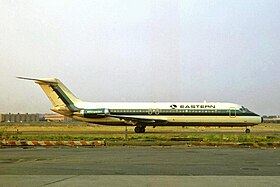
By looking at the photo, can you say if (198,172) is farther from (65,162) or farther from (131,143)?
(131,143)

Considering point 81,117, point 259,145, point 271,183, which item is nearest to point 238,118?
point 81,117

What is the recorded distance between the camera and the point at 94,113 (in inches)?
1636

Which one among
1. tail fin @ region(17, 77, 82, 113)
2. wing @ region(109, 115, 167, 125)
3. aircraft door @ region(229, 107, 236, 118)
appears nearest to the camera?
wing @ region(109, 115, 167, 125)

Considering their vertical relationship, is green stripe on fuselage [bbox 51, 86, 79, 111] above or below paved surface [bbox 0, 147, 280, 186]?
above

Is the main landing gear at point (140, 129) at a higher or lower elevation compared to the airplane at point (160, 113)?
lower

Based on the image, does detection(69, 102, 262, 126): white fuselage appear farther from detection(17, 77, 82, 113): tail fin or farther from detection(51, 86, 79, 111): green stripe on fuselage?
detection(17, 77, 82, 113): tail fin

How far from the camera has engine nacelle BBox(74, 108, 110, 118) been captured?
41219 mm

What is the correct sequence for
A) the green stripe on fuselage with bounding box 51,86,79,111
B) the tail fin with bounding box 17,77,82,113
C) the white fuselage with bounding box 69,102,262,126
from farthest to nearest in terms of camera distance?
the tail fin with bounding box 17,77,82,113, the green stripe on fuselage with bounding box 51,86,79,111, the white fuselage with bounding box 69,102,262,126

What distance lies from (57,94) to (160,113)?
10.7 meters

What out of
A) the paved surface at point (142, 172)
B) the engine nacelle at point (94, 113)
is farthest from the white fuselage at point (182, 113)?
the paved surface at point (142, 172)

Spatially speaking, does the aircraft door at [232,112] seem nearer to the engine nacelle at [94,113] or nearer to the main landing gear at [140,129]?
the main landing gear at [140,129]

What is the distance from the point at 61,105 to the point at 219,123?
15.9m

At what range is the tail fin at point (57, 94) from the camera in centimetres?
4300

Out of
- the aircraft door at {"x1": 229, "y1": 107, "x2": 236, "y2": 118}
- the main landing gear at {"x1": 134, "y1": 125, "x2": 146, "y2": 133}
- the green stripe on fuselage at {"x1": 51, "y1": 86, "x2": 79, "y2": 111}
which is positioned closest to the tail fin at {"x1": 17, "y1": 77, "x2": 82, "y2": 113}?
the green stripe on fuselage at {"x1": 51, "y1": 86, "x2": 79, "y2": 111}
